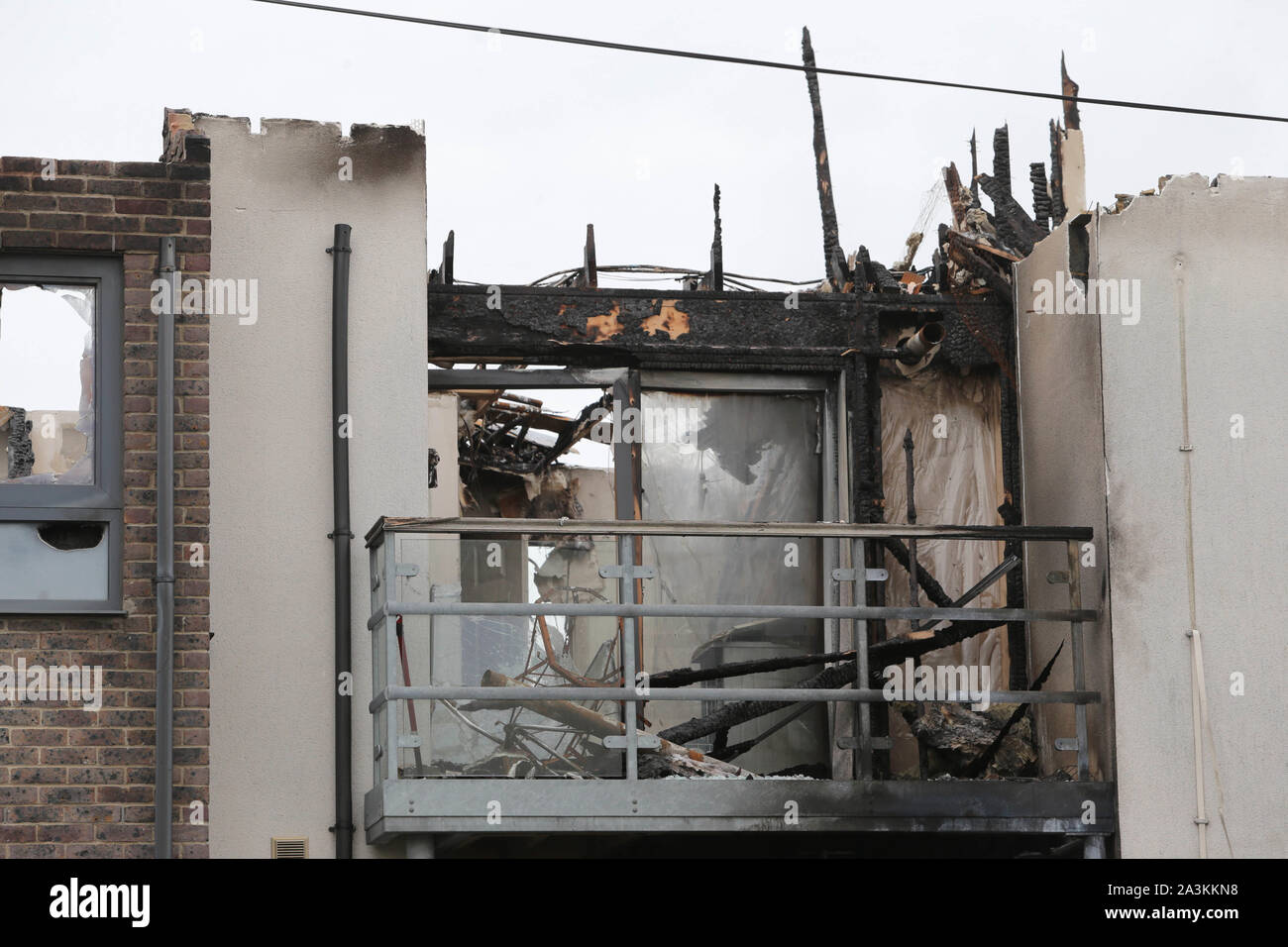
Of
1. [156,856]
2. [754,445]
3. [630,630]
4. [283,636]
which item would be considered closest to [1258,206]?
[754,445]

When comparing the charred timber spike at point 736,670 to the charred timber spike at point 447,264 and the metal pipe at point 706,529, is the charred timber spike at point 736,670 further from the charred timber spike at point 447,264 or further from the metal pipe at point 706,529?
the charred timber spike at point 447,264

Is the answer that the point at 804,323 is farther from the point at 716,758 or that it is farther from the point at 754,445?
the point at 716,758

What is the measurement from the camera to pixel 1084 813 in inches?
350

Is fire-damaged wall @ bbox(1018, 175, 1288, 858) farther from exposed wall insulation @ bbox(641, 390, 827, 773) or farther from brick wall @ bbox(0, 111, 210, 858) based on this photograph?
brick wall @ bbox(0, 111, 210, 858)

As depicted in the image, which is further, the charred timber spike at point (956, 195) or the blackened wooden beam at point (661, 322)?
the charred timber spike at point (956, 195)

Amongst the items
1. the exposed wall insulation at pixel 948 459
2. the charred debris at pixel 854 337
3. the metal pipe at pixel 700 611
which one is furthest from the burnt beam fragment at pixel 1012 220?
the metal pipe at pixel 700 611

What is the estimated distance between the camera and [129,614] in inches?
324

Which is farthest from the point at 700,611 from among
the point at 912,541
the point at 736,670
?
the point at 912,541

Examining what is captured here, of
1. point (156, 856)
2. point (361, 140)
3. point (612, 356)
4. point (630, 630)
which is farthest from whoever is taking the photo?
point (612, 356)

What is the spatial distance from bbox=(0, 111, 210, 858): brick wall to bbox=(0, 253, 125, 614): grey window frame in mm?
68

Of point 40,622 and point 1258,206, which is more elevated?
point 1258,206

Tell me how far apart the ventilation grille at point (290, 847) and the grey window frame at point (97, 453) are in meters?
1.41

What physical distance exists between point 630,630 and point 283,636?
1738 mm

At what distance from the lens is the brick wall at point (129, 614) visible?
8070 millimetres
